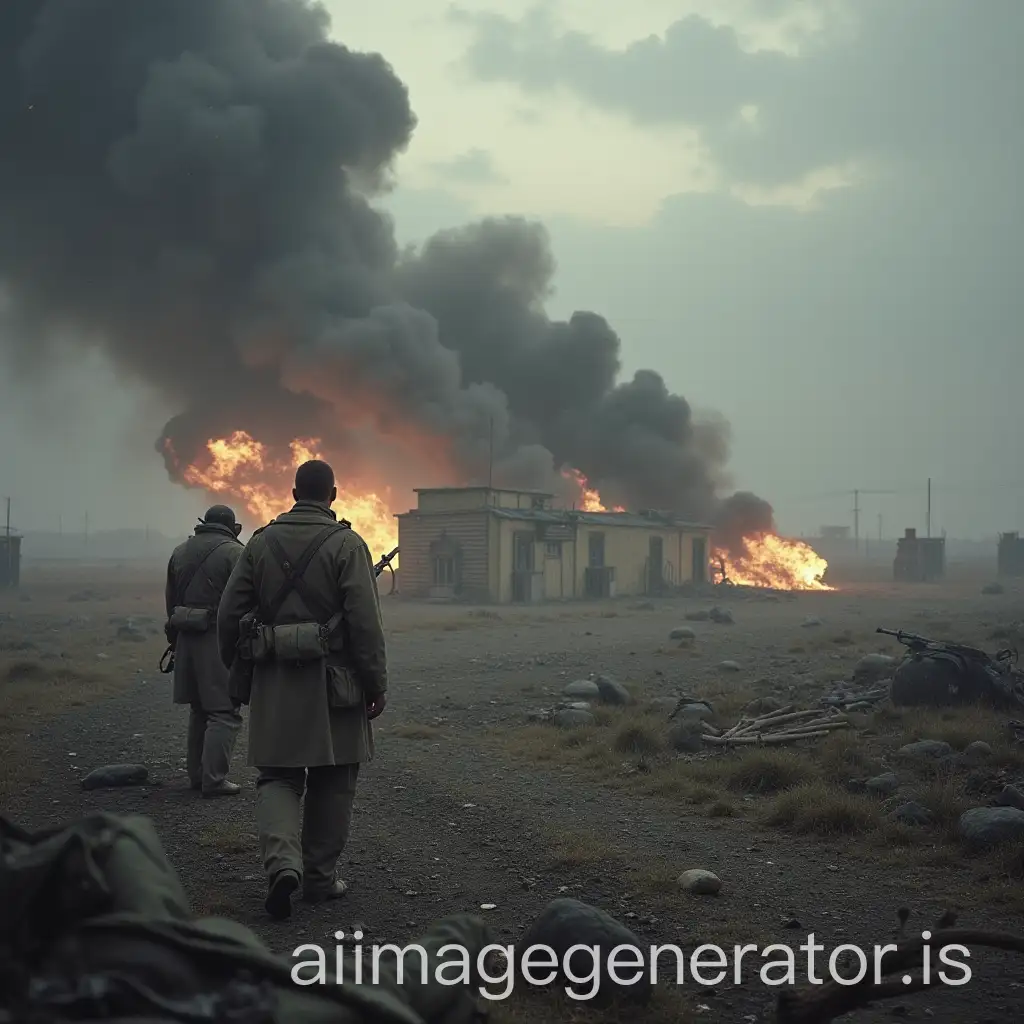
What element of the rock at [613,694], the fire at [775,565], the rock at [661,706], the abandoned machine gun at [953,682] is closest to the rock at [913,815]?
the abandoned machine gun at [953,682]

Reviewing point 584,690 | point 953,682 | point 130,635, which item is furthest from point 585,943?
point 130,635

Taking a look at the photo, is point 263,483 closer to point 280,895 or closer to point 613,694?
point 613,694

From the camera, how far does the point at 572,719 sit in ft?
29.6

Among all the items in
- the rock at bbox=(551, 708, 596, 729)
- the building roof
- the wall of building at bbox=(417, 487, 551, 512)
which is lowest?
the rock at bbox=(551, 708, 596, 729)

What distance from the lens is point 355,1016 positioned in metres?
2.10

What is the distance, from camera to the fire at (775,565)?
45344 mm

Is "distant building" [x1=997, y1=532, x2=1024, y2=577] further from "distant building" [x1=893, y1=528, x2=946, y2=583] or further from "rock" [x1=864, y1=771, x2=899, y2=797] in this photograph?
"rock" [x1=864, y1=771, x2=899, y2=797]

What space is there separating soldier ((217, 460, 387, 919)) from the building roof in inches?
1040

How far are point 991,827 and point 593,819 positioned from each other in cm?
230

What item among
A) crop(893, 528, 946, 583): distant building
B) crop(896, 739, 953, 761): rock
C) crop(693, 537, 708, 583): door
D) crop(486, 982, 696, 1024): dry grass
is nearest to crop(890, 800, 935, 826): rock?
crop(896, 739, 953, 761): rock

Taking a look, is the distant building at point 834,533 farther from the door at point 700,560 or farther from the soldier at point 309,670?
the soldier at point 309,670

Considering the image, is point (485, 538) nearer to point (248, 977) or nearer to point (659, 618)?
point (659, 618)

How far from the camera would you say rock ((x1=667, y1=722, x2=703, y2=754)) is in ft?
26.1

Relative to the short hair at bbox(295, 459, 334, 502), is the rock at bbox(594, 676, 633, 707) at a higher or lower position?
lower
